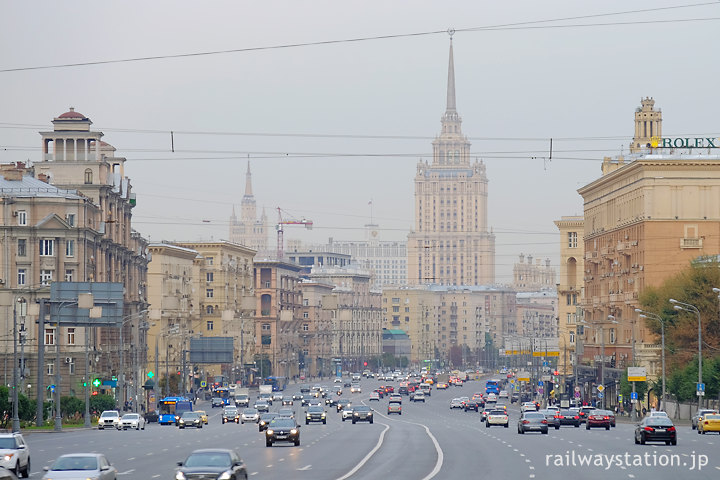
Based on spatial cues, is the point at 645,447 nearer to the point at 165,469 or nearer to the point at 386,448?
the point at 386,448

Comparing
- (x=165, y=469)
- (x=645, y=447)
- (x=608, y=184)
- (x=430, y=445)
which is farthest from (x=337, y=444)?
(x=608, y=184)

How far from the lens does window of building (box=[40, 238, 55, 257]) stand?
120 m

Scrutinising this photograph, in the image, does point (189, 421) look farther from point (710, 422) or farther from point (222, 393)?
point (222, 393)

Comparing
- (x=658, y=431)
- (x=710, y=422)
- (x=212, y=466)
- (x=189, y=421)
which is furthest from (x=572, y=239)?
(x=212, y=466)

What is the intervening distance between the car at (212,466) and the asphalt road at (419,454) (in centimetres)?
635

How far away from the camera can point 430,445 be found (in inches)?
2459

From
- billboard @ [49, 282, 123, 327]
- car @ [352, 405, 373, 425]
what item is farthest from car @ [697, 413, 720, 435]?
billboard @ [49, 282, 123, 327]

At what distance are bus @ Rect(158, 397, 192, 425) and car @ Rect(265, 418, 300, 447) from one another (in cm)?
4460

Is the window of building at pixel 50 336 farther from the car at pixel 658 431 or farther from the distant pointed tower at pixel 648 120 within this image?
the distant pointed tower at pixel 648 120

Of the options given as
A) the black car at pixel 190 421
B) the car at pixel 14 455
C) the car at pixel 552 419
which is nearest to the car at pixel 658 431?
the car at pixel 14 455

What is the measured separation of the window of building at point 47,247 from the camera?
393ft

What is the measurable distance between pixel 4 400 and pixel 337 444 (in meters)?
27.5

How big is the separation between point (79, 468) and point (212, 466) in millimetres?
3084

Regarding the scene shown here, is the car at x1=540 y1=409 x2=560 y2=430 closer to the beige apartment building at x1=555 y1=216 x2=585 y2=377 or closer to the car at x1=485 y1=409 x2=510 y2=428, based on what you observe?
the car at x1=485 y1=409 x2=510 y2=428
